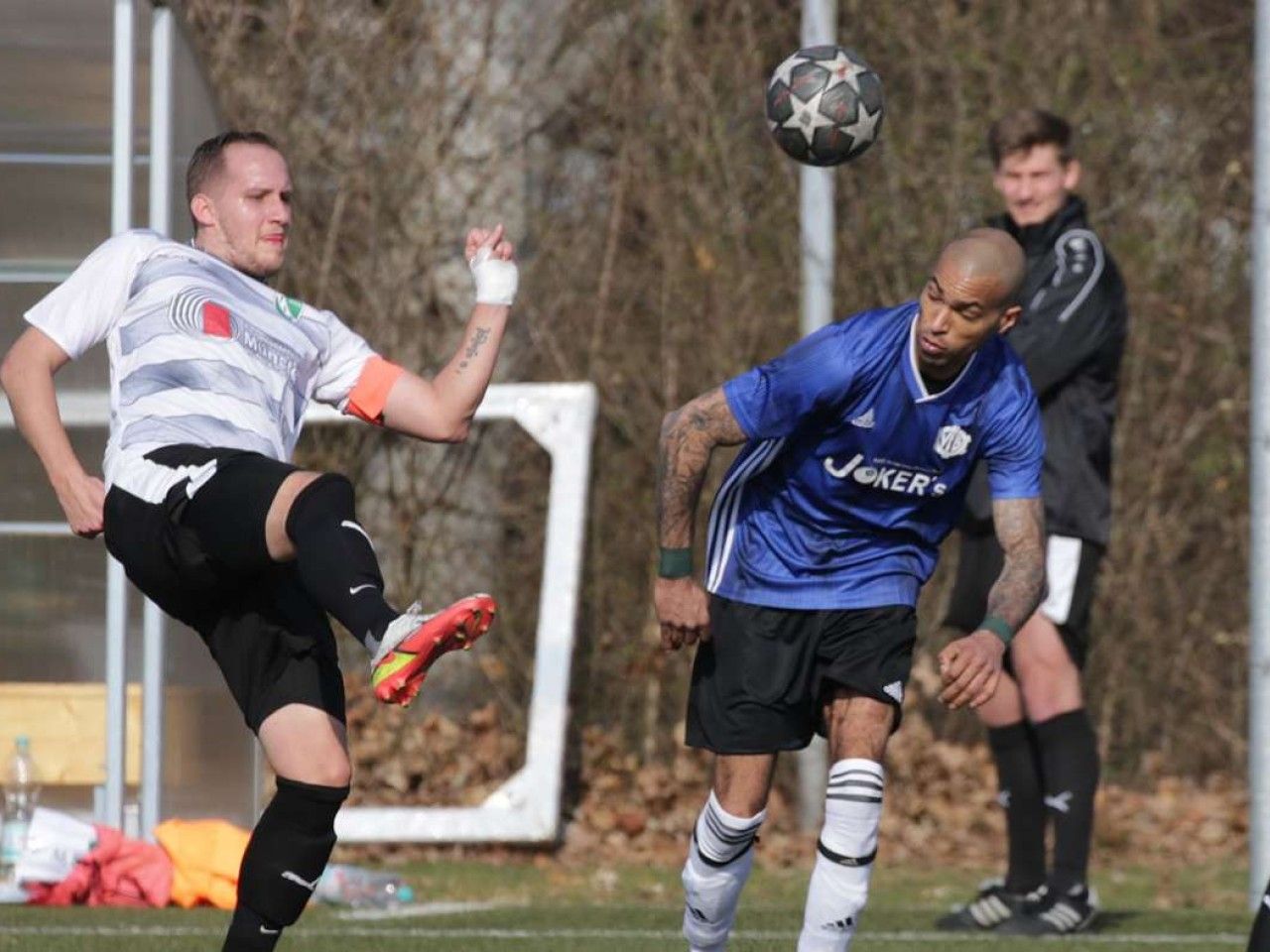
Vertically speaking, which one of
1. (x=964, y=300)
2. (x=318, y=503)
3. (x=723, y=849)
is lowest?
(x=723, y=849)

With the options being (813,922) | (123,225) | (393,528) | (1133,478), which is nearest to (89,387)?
(123,225)

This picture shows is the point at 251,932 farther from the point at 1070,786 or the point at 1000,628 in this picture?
the point at 1070,786

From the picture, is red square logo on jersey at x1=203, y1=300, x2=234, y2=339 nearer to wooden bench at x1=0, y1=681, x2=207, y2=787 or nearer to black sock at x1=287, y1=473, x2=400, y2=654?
black sock at x1=287, y1=473, x2=400, y2=654

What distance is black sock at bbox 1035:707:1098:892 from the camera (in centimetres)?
718

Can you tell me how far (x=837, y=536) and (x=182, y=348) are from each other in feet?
5.32

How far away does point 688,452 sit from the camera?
5355 millimetres

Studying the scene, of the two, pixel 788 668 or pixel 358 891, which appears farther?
pixel 358 891

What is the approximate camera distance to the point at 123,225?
8047 millimetres

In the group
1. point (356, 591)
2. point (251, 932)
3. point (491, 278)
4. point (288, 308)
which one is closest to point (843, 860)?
point (251, 932)

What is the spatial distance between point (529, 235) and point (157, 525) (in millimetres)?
6312

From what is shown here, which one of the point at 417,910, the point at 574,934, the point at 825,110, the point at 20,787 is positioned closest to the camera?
the point at 825,110

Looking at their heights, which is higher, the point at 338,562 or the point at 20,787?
the point at 338,562

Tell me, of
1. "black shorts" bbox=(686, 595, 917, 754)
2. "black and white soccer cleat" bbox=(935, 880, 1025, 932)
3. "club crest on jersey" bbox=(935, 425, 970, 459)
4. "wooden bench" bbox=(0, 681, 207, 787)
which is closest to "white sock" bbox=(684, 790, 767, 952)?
"black shorts" bbox=(686, 595, 917, 754)

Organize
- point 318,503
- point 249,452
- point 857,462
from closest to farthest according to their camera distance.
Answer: point 318,503 → point 249,452 → point 857,462
